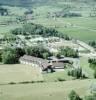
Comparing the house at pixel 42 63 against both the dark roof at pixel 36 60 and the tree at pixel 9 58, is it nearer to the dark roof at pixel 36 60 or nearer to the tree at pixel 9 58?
the dark roof at pixel 36 60

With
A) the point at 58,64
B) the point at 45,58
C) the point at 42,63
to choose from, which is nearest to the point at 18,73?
the point at 42,63

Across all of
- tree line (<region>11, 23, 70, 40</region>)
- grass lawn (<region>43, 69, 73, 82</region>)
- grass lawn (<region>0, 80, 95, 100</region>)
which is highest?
grass lawn (<region>0, 80, 95, 100</region>)

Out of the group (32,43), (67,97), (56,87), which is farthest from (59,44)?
(67,97)

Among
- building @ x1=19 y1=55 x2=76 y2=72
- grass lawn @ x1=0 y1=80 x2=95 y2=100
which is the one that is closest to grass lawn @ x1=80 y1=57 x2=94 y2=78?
building @ x1=19 y1=55 x2=76 y2=72

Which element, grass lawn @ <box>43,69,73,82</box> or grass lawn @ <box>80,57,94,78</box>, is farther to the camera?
grass lawn @ <box>80,57,94,78</box>

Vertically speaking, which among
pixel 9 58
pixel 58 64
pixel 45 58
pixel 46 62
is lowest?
pixel 45 58

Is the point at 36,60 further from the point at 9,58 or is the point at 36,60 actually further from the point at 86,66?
the point at 86,66

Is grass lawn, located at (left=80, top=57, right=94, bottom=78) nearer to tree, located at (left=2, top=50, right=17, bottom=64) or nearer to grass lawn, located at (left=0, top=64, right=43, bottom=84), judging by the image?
grass lawn, located at (left=0, top=64, right=43, bottom=84)
